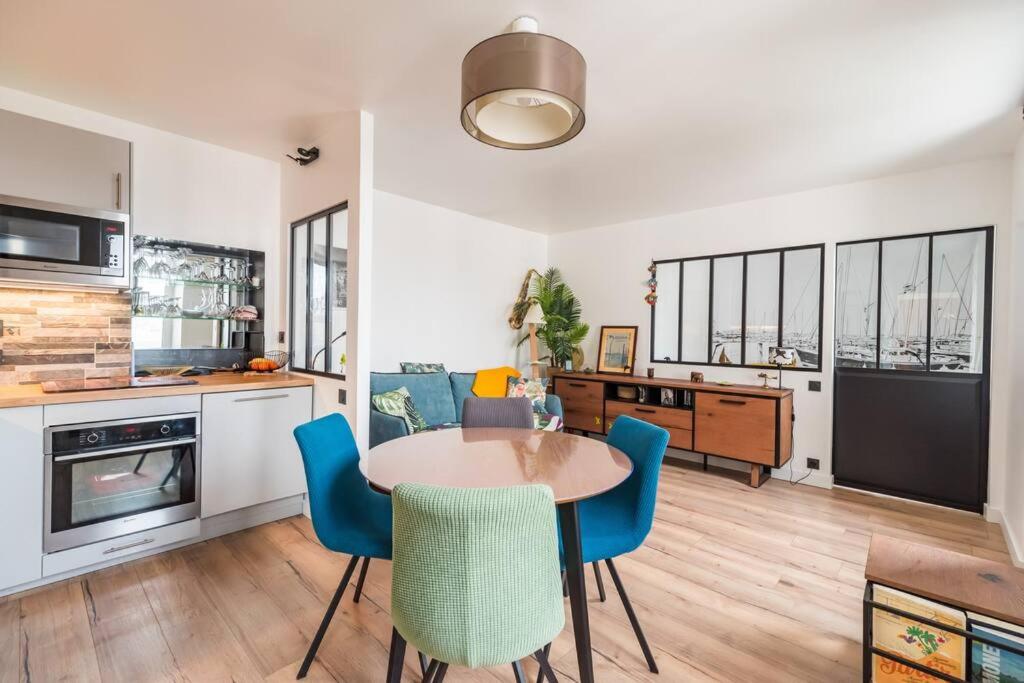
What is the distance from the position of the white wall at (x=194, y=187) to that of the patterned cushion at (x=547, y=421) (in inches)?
89.6

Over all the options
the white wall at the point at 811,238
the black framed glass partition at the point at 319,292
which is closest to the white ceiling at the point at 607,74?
the white wall at the point at 811,238

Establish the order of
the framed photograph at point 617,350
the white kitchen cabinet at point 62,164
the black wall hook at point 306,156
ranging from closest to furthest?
the white kitchen cabinet at point 62,164 → the black wall hook at point 306,156 → the framed photograph at point 617,350

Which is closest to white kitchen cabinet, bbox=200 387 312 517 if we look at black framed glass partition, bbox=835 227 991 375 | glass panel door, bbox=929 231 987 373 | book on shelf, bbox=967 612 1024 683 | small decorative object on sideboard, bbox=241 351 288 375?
small decorative object on sideboard, bbox=241 351 288 375

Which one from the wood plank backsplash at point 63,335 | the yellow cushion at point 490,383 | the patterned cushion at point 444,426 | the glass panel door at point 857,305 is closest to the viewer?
the wood plank backsplash at point 63,335

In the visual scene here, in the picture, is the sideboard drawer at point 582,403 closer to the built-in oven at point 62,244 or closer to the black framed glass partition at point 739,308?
the black framed glass partition at point 739,308

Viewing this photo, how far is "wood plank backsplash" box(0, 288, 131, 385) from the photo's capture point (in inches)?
102

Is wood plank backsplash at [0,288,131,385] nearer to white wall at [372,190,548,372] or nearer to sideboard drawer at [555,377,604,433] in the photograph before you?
white wall at [372,190,548,372]

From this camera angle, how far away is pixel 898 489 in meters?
3.68

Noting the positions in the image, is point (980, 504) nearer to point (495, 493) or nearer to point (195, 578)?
point (495, 493)

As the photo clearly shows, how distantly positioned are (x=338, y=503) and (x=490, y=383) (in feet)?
9.59

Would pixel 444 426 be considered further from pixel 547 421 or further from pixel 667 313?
pixel 667 313

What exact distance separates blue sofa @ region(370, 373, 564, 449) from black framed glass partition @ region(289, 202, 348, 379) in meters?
0.63

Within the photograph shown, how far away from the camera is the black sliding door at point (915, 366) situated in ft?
11.2

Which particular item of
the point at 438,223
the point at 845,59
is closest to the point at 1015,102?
the point at 845,59
